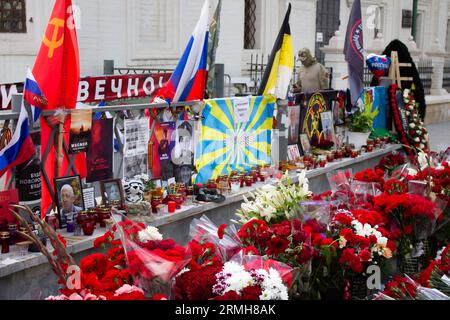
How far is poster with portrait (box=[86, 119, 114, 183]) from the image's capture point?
604 centimetres

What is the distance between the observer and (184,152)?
705cm

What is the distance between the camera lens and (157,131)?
22.0 feet

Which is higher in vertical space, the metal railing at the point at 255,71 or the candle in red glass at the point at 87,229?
the metal railing at the point at 255,71

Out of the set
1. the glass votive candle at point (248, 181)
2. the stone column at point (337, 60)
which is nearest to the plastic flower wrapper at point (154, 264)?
the glass votive candle at point (248, 181)

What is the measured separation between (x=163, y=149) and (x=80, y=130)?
3.66 ft

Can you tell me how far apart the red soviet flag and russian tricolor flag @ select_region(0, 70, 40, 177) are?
176mm

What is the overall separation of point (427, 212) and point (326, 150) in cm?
501

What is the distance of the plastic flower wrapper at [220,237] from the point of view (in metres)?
3.85

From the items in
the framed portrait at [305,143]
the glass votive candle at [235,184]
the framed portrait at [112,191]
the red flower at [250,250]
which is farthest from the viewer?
the framed portrait at [305,143]

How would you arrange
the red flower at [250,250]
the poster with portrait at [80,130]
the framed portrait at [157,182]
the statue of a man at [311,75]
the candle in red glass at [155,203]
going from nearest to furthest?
the red flower at [250,250] → the poster with portrait at [80,130] → the candle in red glass at [155,203] → the framed portrait at [157,182] → the statue of a man at [311,75]

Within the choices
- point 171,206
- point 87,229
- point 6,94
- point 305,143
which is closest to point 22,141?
point 87,229

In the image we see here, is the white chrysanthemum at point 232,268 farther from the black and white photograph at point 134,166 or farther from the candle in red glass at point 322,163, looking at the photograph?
the candle in red glass at point 322,163

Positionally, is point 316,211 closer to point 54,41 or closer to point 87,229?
point 87,229

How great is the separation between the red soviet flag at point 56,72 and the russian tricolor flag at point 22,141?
0.58 feet
